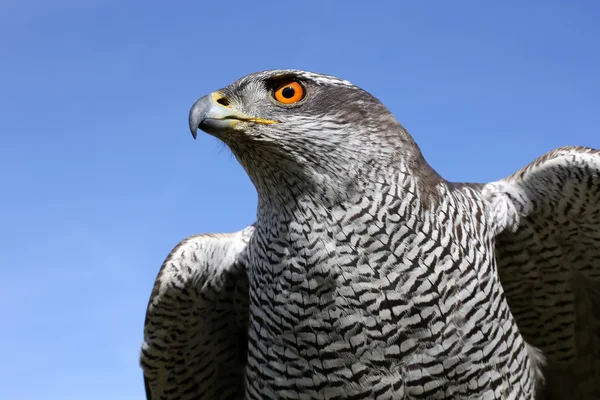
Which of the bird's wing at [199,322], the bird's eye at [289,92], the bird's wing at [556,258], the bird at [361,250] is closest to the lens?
the bird at [361,250]

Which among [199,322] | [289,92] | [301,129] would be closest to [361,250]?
[301,129]

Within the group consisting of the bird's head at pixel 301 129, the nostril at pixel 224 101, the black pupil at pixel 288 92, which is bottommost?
the bird's head at pixel 301 129

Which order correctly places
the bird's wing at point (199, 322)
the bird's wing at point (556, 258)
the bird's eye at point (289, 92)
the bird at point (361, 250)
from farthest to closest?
the bird's wing at point (199, 322)
the bird's wing at point (556, 258)
the bird's eye at point (289, 92)
the bird at point (361, 250)

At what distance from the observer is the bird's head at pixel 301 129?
4.31m

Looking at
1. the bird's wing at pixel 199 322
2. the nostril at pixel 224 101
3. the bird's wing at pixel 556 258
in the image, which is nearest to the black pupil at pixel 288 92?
the nostril at pixel 224 101

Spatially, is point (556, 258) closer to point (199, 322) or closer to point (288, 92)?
point (288, 92)

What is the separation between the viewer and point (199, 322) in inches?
215

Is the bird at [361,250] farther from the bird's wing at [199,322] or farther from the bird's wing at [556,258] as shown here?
the bird's wing at [199,322]

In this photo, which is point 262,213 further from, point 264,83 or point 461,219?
point 461,219

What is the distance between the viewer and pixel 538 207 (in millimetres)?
5098

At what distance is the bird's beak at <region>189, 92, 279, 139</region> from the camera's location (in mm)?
4348

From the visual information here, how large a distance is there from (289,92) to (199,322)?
2088mm

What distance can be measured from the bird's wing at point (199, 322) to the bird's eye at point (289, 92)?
1403mm

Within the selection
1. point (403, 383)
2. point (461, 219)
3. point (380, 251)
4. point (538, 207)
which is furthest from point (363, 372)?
point (538, 207)
